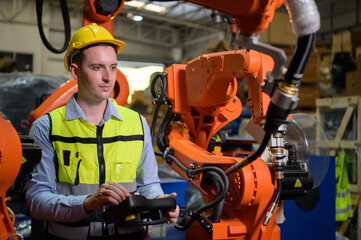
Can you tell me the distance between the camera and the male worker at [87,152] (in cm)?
190

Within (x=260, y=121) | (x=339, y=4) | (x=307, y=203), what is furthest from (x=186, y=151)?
(x=339, y=4)

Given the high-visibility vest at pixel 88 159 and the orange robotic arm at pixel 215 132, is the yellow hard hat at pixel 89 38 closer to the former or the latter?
the high-visibility vest at pixel 88 159

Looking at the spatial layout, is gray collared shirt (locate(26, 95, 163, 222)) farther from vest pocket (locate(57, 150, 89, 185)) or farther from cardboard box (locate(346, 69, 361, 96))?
cardboard box (locate(346, 69, 361, 96))

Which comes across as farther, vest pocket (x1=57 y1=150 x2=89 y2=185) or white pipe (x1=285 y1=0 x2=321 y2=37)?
vest pocket (x1=57 y1=150 x2=89 y2=185)

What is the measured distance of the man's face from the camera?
2049mm

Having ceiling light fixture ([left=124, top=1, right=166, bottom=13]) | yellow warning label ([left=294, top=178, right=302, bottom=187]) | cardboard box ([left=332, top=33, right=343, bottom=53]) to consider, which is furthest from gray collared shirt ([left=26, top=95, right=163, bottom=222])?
ceiling light fixture ([left=124, top=1, right=166, bottom=13])

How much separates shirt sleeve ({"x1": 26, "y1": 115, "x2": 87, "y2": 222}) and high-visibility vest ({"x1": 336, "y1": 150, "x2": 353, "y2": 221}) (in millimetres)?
4008

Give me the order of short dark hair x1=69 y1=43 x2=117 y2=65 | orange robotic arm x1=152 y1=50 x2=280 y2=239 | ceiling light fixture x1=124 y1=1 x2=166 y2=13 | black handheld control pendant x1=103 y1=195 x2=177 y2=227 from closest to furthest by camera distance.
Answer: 1. black handheld control pendant x1=103 y1=195 x2=177 y2=227
2. short dark hair x1=69 y1=43 x2=117 y2=65
3. orange robotic arm x1=152 y1=50 x2=280 y2=239
4. ceiling light fixture x1=124 y1=1 x2=166 y2=13

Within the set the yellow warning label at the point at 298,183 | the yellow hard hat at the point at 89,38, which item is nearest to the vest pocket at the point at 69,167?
the yellow hard hat at the point at 89,38

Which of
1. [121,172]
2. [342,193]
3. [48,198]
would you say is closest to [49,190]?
[48,198]

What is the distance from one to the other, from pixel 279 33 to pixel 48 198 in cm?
599

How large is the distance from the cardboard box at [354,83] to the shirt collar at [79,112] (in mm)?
4919

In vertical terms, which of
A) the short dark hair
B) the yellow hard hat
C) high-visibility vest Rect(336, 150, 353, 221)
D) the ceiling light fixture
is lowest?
high-visibility vest Rect(336, 150, 353, 221)

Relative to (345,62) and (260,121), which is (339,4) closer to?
(345,62)
